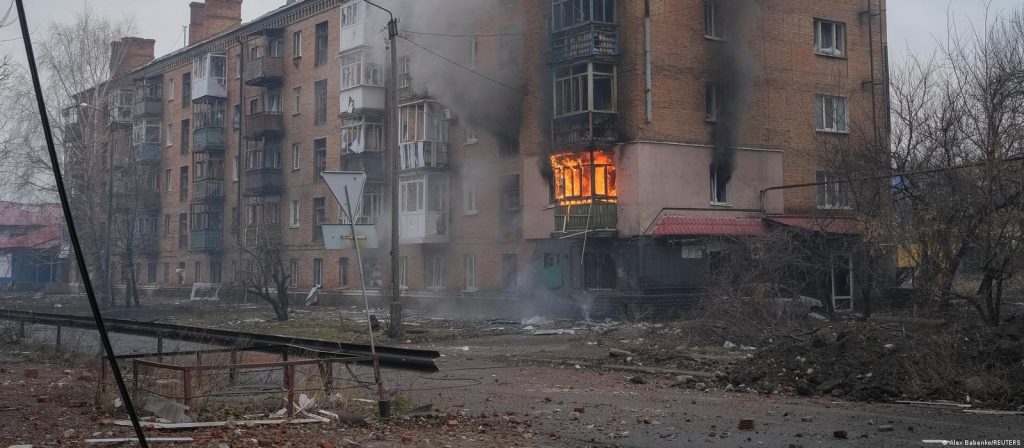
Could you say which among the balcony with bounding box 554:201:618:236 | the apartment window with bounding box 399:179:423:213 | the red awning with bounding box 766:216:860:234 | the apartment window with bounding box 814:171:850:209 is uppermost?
the apartment window with bounding box 399:179:423:213

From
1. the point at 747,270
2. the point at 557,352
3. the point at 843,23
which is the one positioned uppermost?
the point at 843,23

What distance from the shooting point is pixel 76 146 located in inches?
1688

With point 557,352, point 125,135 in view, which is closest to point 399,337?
point 557,352

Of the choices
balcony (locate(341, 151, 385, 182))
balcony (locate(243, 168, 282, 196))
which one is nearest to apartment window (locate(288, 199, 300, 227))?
balcony (locate(243, 168, 282, 196))

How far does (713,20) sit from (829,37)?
5150 millimetres

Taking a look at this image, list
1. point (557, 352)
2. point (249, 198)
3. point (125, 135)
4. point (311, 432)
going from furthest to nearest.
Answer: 1. point (125, 135)
2. point (249, 198)
3. point (557, 352)
4. point (311, 432)

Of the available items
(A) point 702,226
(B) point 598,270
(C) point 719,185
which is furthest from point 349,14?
(A) point 702,226

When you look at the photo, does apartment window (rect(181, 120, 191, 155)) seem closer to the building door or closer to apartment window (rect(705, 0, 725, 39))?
apartment window (rect(705, 0, 725, 39))

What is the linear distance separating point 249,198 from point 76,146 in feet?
29.5

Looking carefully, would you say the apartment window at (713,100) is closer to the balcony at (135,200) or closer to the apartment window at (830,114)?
the apartment window at (830,114)

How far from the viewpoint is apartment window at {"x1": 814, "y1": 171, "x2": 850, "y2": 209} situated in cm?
2711

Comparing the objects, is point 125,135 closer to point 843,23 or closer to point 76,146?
point 76,146

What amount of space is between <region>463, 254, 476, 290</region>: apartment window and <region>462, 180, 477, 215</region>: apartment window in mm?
1762

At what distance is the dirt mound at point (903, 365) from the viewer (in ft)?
36.9
